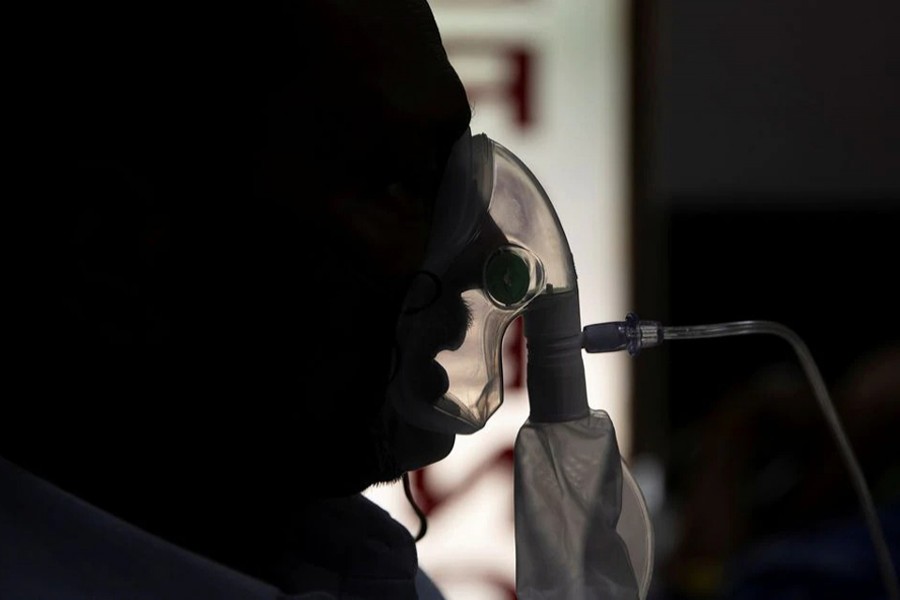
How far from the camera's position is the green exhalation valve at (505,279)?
895 mm

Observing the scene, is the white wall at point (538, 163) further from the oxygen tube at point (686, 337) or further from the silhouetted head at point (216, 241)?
the silhouetted head at point (216, 241)

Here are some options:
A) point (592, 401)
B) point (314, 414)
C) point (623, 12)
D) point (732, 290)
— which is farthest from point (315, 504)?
point (732, 290)

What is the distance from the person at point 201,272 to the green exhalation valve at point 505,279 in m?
0.06

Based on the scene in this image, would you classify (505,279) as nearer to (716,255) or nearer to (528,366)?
(528,366)

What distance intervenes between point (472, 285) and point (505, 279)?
0.02m

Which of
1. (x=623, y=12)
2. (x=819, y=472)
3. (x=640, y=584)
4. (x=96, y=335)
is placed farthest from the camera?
(x=623, y=12)

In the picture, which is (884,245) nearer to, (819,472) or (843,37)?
(843,37)

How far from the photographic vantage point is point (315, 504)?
3.13 feet

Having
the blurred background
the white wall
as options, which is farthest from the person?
the white wall

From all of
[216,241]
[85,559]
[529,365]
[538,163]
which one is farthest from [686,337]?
[538,163]

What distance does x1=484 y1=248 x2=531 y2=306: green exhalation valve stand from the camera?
2.94 ft

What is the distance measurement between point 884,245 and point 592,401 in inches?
29.4

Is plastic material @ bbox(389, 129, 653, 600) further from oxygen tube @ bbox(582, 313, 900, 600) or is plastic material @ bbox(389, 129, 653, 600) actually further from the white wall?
the white wall

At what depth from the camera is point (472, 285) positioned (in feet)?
2.94
